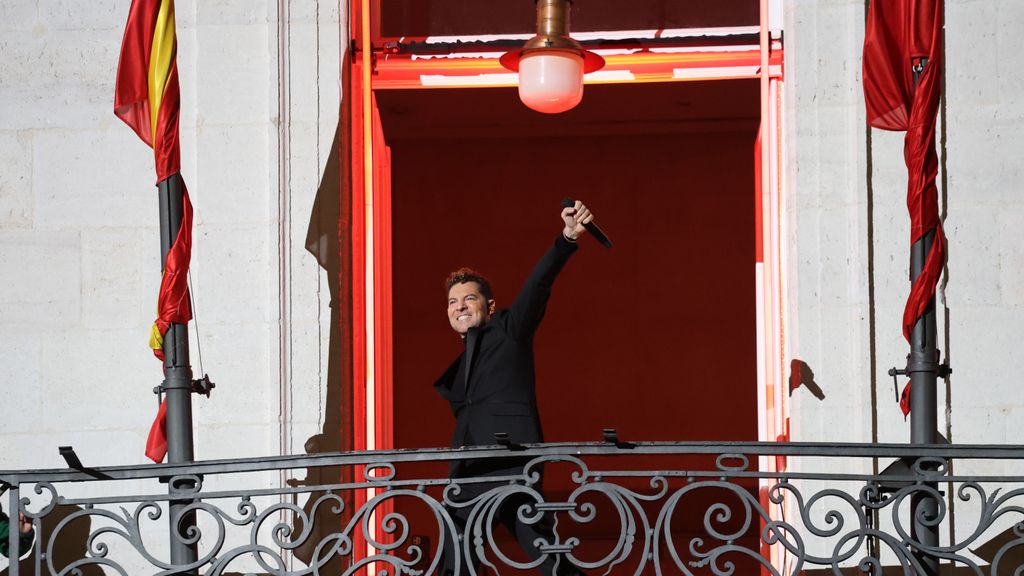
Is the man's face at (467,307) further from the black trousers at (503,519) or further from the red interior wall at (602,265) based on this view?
the red interior wall at (602,265)

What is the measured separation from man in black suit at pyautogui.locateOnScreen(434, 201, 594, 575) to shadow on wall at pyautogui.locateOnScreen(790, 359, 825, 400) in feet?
4.99

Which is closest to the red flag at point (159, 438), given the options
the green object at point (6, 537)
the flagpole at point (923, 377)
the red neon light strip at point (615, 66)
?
the green object at point (6, 537)

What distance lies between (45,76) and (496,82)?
225 cm

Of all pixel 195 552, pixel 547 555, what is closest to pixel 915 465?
pixel 547 555

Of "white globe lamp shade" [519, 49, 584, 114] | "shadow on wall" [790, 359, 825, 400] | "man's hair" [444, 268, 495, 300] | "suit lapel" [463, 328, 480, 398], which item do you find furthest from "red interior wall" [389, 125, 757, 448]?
"suit lapel" [463, 328, 480, 398]

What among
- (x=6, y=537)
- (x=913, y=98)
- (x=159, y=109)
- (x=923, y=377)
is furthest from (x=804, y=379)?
(x=6, y=537)

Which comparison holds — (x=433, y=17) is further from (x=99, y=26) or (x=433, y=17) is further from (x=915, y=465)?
(x=915, y=465)

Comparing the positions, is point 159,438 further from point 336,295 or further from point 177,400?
point 336,295

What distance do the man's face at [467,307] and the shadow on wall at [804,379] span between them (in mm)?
1619

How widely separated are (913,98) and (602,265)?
287 inches

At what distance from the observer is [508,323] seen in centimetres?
600

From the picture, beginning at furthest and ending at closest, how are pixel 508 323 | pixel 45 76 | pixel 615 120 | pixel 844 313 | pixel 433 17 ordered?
pixel 615 120 → pixel 433 17 → pixel 45 76 → pixel 844 313 → pixel 508 323

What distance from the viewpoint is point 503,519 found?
18.9 ft

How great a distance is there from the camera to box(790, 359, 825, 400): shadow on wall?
6.83 meters
